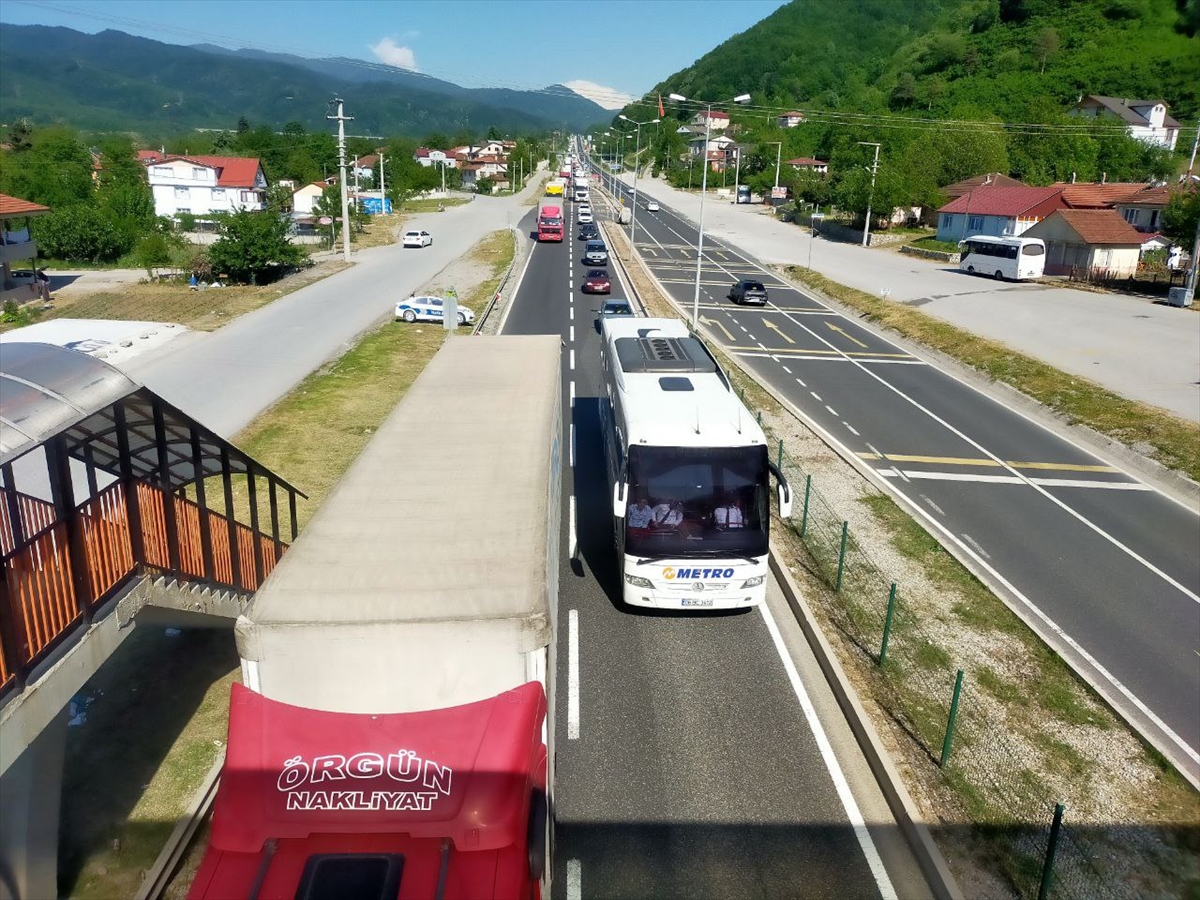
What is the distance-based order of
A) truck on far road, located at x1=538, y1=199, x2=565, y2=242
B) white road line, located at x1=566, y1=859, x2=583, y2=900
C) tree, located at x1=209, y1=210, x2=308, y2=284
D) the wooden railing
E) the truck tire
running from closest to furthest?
the truck tire, the wooden railing, white road line, located at x1=566, y1=859, x2=583, y2=900, tree, located at x1=209, y1=210, x2=308, y2=284, truck on far road, located at x1=538, y1=199, x2=565, y2=242

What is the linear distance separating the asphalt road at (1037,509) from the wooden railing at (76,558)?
11.8 metres

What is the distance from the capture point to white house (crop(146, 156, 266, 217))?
313 feet

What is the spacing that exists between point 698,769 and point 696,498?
3789 millimetres

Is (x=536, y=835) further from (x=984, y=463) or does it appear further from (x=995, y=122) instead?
(x=995, y=122)

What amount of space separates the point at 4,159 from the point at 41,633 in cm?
11602

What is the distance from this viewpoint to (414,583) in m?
6.70

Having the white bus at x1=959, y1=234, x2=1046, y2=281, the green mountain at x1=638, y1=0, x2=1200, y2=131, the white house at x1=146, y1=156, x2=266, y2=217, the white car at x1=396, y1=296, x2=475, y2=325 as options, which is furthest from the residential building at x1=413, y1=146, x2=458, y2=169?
the white car at x1=396, y1=296, x2=475, y2=325

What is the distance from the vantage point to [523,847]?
5734 millimetres

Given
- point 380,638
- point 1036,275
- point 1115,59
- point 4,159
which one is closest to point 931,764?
point 380,638

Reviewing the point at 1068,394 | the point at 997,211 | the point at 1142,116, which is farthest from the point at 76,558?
the point at 1142,116

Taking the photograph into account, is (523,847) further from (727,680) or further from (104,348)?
(104,348)

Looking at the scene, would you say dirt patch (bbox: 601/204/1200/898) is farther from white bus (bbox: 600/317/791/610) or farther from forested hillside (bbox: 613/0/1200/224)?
forested hillside (bbox: 613/0/1200/224)

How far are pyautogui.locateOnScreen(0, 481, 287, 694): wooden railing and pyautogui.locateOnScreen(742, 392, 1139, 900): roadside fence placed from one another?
8.33 meters

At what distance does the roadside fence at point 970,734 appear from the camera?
7605 mm
